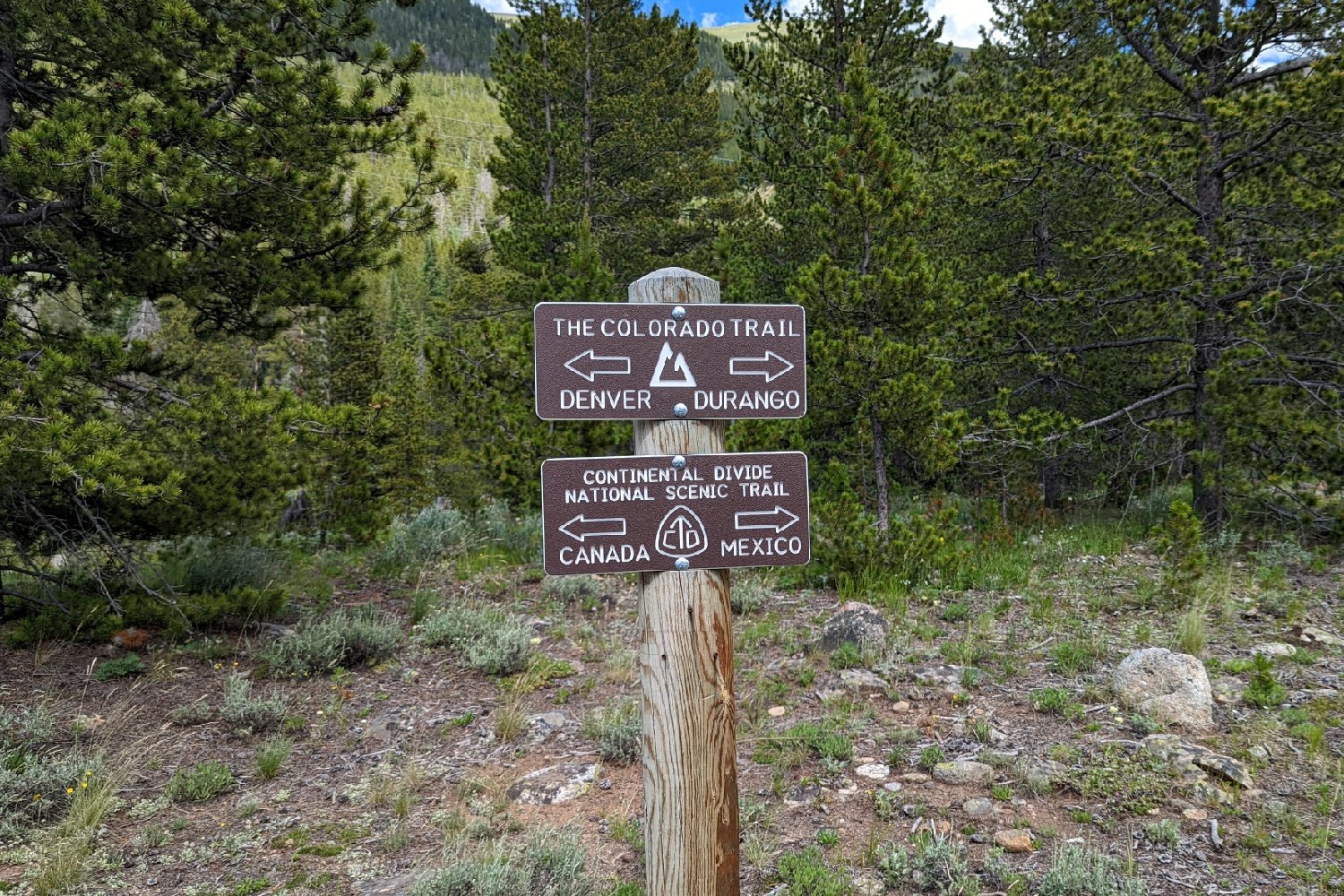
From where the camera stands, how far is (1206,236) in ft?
29.2

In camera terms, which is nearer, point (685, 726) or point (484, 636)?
point (685, 726)

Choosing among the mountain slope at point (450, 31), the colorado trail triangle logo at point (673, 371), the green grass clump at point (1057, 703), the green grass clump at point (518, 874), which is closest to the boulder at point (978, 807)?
the green grass clump at point (1057, 703)

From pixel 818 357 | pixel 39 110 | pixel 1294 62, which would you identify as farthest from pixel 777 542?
pixel 1294 62

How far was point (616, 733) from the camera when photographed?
16.2 feet

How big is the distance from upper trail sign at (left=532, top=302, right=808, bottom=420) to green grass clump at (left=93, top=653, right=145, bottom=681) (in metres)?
5.59

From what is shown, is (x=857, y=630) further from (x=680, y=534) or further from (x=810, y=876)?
(x=680, y=534)

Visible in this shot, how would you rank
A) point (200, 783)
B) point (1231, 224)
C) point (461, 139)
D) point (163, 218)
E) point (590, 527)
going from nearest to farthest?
point (590, 527) < point (200, 783) < point (163, 218) < point (1231, 224) < point (461, 139)

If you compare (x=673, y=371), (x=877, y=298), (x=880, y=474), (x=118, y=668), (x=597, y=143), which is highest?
(x=597, y=143)

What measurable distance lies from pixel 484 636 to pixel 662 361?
473cm

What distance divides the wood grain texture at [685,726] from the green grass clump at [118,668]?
5.50 m

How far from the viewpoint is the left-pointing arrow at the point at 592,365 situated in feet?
8.90

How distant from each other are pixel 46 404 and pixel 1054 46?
1557 centimetres

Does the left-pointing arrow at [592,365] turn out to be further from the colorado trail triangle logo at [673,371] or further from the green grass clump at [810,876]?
the green grass clump at [810,876]

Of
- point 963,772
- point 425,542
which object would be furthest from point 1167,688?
point 425,542
